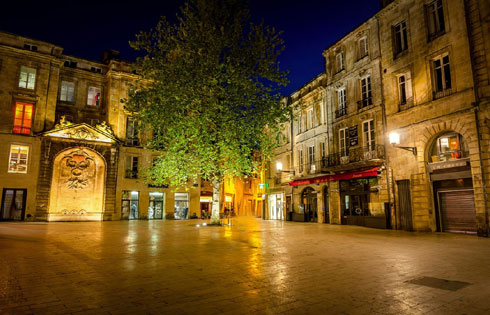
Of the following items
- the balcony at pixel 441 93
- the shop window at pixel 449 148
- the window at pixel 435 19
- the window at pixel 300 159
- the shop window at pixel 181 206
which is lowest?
the shop window at pixel 181 206

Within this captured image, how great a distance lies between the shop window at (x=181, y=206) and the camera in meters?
33.8

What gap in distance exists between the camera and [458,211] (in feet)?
49.1

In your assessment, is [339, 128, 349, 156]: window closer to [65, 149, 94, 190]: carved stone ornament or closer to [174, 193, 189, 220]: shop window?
[174, 193, 189, 220]: shop window

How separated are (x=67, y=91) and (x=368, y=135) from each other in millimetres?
28172

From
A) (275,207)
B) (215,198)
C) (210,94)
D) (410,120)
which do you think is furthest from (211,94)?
(275,207)

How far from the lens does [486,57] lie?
13797 mm

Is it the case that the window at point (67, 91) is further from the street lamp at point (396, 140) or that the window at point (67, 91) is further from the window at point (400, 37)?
the street lamp at point (396, 140)

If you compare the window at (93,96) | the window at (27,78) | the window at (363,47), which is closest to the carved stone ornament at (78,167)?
the window at (93,96)

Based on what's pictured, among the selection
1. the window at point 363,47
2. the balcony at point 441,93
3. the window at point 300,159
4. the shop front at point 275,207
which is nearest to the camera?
the balcony at point 441,93

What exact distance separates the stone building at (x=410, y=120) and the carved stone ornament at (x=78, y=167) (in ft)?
67.7

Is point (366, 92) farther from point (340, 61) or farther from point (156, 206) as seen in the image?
point (156, 206)

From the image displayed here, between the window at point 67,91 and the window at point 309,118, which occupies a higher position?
the window at point 67,91

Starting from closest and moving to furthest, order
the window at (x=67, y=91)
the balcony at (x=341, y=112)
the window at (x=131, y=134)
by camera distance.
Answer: the balcony at (x=341, y=112), the window at (x=67, y=91), the window at (x=131, y=134)

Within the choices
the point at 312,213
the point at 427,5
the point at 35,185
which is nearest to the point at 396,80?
the point at 427,5
